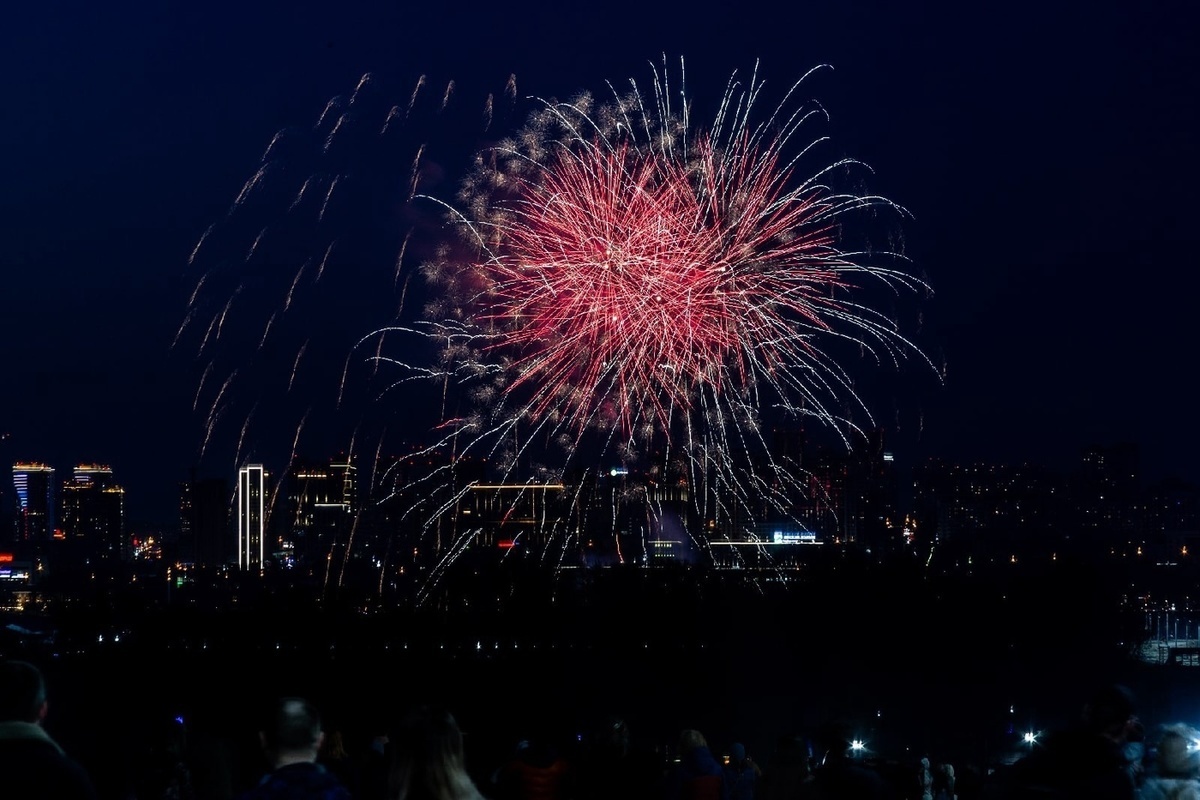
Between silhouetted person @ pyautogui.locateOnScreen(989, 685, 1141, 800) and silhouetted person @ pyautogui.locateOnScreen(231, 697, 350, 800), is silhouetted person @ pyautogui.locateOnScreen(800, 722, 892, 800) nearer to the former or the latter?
silhouetted person @ pyautogui.locateOnScreen(989, 685, 1141, 800)

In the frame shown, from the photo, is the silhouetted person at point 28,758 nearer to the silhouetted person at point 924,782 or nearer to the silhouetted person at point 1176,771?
the silhouetted person at point 1176,771

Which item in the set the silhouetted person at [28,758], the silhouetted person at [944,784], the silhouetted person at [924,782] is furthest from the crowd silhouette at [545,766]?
the silhouetted person at [944,784]

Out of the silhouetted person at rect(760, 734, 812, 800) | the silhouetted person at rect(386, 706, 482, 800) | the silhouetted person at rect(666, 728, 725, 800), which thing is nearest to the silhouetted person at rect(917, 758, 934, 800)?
the silhouetted person at rect(666, 728, 725, 800)

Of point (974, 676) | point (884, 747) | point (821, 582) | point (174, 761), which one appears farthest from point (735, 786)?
point (821, 582)

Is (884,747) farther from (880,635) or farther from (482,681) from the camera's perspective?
(880,635)

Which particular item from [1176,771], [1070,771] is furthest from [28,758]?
[1176,771]

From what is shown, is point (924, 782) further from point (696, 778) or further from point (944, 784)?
point (696, 778)

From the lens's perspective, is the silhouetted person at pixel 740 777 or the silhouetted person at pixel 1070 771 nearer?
the silhouetted person at pixel 1070 771
